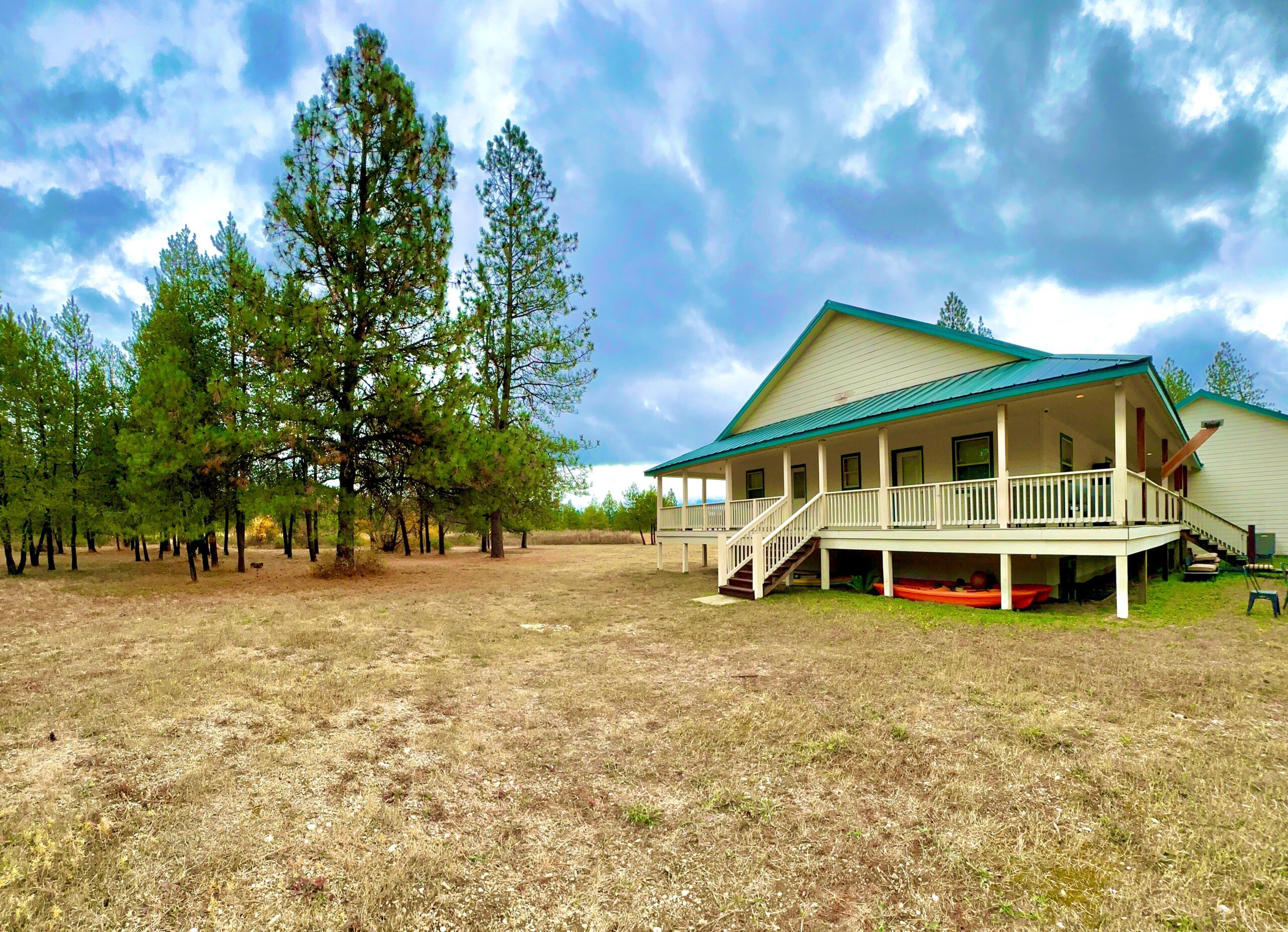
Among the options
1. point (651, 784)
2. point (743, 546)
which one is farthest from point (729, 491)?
point (651, 784)

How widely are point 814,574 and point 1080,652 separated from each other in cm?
856

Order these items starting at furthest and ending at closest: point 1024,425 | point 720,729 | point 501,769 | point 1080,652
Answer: point 1024,425 < point 1080,652 < point 720,729 < point 501,769

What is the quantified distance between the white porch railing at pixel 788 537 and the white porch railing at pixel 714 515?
168cm

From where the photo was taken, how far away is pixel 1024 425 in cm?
1273

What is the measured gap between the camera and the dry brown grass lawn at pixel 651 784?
2.74 m

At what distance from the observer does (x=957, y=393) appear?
11633 mm

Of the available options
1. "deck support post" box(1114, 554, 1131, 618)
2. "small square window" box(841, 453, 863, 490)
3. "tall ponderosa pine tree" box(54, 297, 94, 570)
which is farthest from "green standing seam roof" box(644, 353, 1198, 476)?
"tall ponderosa pine tree" box(54, 297, 94, 570)

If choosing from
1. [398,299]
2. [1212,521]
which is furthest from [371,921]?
[1212,521]

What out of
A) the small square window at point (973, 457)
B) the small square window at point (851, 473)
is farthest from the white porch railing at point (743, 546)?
the small square window at point (973, 457)

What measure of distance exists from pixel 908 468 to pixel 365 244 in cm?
1617

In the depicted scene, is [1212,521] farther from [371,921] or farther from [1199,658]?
[371,921]

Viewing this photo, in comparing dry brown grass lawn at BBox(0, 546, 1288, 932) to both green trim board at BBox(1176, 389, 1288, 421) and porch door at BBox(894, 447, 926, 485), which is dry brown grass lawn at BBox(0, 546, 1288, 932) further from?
green trim board at BBox(1176, 389, 1288, 421)

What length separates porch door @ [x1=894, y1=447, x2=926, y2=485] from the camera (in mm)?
14422

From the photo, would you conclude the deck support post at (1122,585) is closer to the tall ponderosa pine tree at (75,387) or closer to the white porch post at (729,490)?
the white porch post at (729,490)
